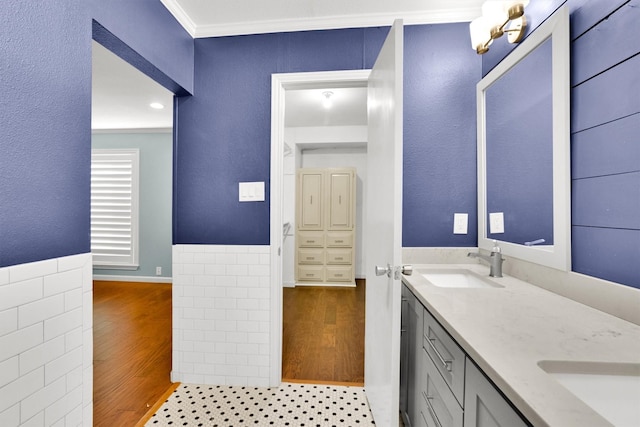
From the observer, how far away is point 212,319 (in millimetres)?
1940

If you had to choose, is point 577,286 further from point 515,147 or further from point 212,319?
point 212,319

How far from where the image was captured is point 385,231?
137cm

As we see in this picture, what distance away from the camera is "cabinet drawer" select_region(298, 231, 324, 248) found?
451 centimetres

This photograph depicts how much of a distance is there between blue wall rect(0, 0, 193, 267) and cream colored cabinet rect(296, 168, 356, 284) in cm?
330

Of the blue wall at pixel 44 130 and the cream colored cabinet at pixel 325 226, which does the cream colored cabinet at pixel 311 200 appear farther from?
the blue wall at pixel 44 130

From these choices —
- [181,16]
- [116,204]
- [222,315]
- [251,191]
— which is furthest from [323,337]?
[116,204]

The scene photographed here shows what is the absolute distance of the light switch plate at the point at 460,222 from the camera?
1.80m

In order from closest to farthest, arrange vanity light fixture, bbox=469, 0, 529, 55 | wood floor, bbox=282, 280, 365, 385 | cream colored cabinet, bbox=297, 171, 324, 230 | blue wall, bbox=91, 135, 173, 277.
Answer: vanity light fixture, bbox=469, 0, 529, 55 < wood floor, bbox=282, 280, 365, 385 < blue wall, bbox=91, 135, 173, 277 < cream colored cabinet, bbox=297, 171, 324, 230

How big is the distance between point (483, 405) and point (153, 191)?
15.8ft

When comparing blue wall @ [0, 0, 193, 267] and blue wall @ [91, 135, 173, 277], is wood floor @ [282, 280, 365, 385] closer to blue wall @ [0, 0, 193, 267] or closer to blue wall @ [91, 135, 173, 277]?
blue wall @ [0, 0, 193, 267]

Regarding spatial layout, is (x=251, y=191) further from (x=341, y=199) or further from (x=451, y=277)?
(x=341, y=199)

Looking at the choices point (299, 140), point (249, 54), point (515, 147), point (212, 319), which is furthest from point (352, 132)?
point (212, 319)

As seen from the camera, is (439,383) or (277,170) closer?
(439,383)

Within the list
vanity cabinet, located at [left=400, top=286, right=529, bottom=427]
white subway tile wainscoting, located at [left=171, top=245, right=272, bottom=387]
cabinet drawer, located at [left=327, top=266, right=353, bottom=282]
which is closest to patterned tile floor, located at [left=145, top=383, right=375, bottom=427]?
white subway tile wainscoting, located at [left=171, top=245, right=272, bottom=387]
